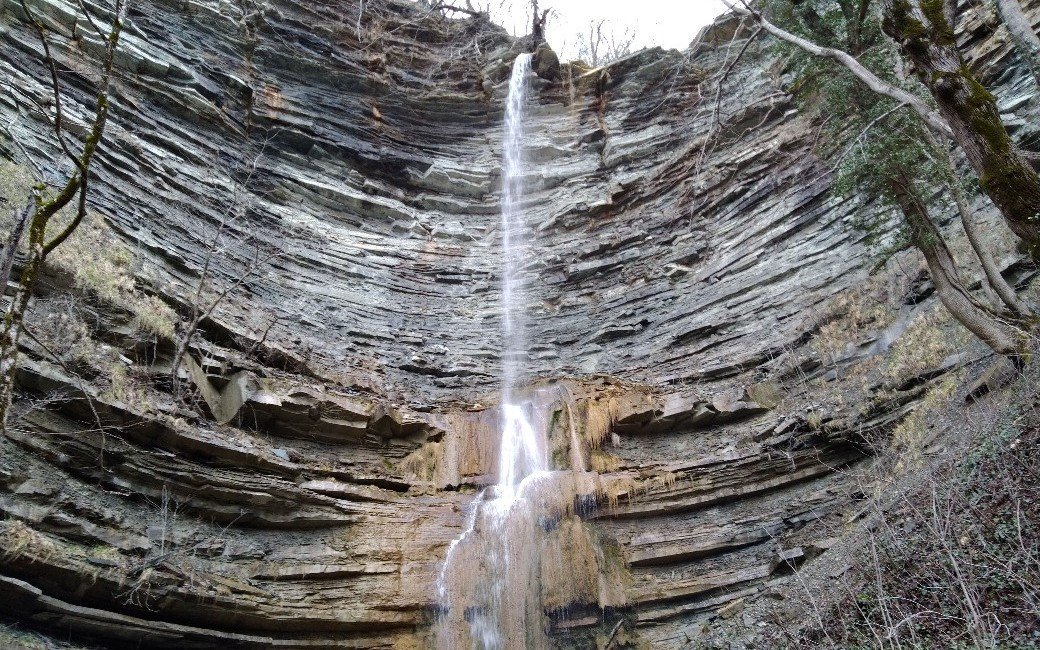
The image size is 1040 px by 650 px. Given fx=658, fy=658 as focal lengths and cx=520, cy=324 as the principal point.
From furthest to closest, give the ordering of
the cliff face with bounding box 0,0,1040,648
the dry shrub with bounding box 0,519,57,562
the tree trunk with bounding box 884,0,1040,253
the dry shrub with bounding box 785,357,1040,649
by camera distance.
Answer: the cliff face with bounding box 0,0,1040,648
the dry shrub with bounding box 0,519,57,562
the tree trunk with bounding box 884,0,1040,253
the dry shrub with bounding box 785,357,1040,649

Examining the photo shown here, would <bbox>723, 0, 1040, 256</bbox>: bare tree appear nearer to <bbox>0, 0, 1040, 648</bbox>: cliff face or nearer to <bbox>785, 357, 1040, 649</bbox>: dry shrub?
<bbox>785, 357, 1040, 649</bbox>: dry shrub

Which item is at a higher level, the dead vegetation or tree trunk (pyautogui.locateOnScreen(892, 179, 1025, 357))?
tree trunk (pyautogui.locateOnScreen(892, 179, 1025, 357))

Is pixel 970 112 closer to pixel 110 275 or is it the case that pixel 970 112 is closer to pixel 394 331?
pixel 110 275

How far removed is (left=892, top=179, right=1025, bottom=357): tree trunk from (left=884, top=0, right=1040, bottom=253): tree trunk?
2.35 meters

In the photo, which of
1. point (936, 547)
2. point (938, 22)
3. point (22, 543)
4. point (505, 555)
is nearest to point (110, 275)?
point (22, 543)

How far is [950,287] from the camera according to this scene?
26.7 ft

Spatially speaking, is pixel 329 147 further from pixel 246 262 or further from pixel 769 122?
pixel 769 122

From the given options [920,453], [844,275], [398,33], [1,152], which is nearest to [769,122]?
[844,275]

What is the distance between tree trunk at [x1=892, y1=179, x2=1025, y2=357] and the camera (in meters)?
7.34

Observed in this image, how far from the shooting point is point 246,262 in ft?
42.9

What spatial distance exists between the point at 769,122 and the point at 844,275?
5.36 metres

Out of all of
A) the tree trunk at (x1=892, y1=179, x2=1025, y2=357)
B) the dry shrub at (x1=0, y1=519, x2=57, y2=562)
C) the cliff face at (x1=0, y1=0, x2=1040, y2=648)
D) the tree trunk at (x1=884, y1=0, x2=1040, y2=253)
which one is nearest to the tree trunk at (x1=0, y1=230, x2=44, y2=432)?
the dry shrub at (x1=0, y1=519, x2=57, y2=562)

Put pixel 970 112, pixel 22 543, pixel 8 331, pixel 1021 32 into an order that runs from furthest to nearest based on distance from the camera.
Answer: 1. pixel 1021 32
2. pixel 22 543
3. pixel 970 112
4. pixel 8 331

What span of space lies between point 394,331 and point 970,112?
10.7 m
